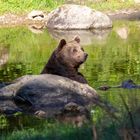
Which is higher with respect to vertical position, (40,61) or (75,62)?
(75,62)

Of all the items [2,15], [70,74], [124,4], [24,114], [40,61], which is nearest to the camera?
[24,114]

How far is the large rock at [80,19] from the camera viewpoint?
107 ft

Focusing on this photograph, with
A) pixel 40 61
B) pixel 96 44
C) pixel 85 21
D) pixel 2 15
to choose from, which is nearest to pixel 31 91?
pixel 40 61

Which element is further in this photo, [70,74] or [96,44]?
[96,44]

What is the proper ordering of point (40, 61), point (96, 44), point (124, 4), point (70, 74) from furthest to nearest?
1. point (124, 4)
2. point (96, 44)
3. point (40, 61)
4. point (70, 74)

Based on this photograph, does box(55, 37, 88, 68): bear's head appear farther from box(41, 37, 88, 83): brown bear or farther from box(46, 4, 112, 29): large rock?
box(46, 4, 112, 29): large rock

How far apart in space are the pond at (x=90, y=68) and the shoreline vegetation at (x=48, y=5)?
352 cm

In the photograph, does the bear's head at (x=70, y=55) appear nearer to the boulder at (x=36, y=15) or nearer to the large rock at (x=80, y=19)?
the large rock at (x=80, y=19)

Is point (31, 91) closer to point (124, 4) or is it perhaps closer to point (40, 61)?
point (40, 61)

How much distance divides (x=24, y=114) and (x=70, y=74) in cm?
203

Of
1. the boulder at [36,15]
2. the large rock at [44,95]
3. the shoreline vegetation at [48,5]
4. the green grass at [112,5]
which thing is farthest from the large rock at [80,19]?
the large rock at [44,95]

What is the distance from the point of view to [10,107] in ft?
42.5

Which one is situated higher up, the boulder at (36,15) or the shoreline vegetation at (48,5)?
the shoreline vegetation at (48,5)

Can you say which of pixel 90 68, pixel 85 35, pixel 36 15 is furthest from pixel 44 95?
pixel 36 15
